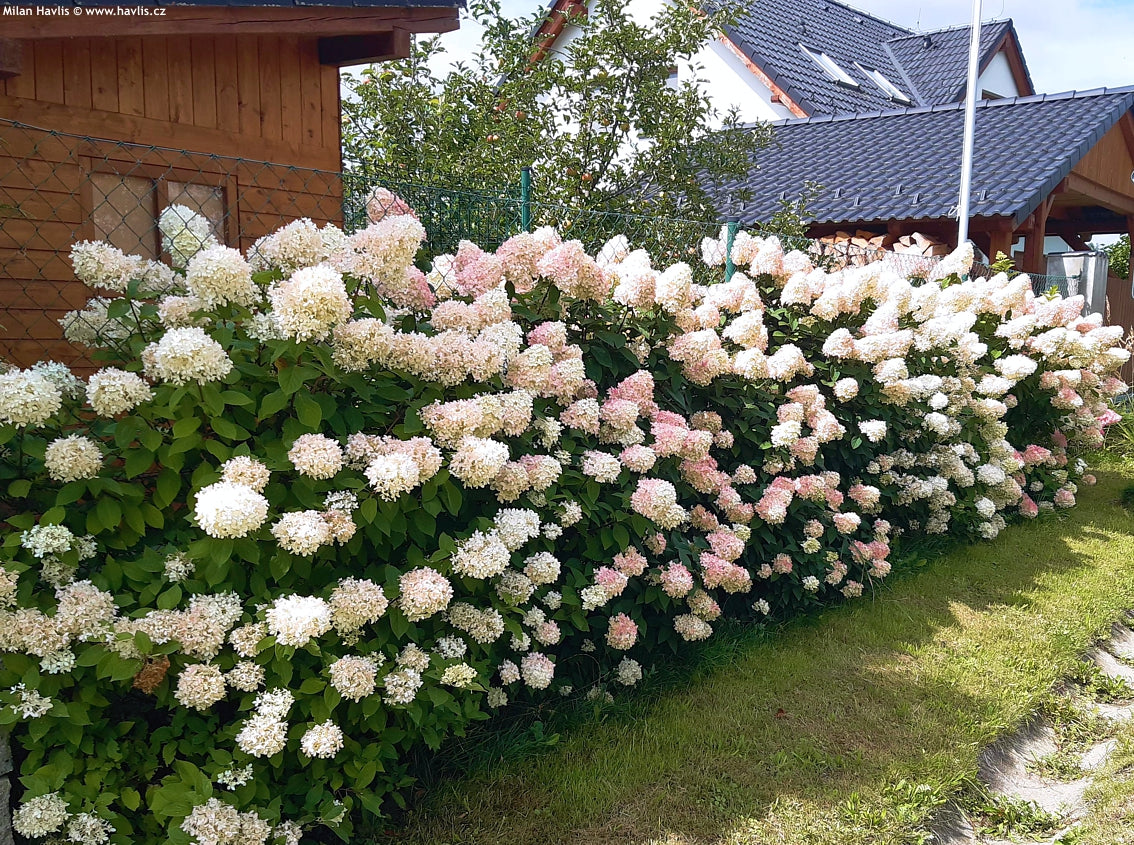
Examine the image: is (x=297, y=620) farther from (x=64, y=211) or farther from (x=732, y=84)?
(x=732, y=84)

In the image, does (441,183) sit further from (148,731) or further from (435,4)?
(148,731)

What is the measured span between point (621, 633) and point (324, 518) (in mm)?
1435

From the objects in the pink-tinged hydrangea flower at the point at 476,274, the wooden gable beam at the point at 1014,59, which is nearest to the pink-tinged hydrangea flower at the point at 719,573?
the pink-tinged hydrangea flower at the point at 476,274

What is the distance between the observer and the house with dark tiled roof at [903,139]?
35.9 ft

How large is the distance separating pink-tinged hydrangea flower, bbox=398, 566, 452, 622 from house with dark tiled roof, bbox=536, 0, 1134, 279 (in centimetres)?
601

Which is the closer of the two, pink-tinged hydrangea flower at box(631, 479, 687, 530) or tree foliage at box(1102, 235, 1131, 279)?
pink-tinged hydrangea flower at box(631, 479, 687, 530)

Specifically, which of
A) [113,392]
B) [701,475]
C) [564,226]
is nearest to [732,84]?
[564,226]

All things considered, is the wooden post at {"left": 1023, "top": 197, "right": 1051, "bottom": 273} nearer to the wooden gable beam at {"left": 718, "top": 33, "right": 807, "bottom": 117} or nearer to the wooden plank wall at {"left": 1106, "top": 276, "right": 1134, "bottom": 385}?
the wooden plank wall at {"left": 1106, "top": 276, "right": 1134, "bottom": 385}

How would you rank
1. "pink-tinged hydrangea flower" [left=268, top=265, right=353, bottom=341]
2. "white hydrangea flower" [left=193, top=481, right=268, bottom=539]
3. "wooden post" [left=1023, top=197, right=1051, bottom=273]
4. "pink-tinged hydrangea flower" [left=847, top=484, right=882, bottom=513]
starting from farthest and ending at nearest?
"wooden post" [left=1023, top=197, right=1051, bottom=273] < "pink-tinged hydrangea flower" [left=847, top=484, right=882, bottom=513] < "pink-tinged hydrangea flower" [left=268, top=265, right=353, bottom=341] < "white hydrangea flower" [left=193, top=481, right=268, bottom=539]

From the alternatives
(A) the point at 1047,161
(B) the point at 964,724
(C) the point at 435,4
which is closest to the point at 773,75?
(A) the point at 1047,161

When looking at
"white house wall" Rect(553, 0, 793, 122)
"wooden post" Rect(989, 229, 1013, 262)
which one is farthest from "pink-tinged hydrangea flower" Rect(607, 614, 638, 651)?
"white house wall" Rect(553, 0, 793, 122)

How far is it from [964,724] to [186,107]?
4958mm

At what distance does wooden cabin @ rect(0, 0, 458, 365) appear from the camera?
4293 mm

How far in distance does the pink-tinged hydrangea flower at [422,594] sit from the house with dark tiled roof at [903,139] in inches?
236
